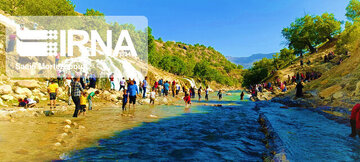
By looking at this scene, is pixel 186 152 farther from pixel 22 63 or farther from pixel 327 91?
pixel 22 63

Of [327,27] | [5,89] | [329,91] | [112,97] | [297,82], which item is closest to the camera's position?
[5,89]

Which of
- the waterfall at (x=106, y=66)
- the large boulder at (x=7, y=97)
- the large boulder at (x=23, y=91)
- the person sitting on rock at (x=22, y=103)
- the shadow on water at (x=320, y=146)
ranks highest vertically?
the waterfall at (x=106, y=66)

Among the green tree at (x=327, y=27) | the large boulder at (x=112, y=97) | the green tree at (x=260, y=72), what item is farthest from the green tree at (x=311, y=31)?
the large boulder at (x=112, y=97)

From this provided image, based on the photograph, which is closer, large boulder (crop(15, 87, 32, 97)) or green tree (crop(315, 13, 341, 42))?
large boulder (crop(15, 87, 32, 97))

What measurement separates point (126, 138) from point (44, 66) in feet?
66.3

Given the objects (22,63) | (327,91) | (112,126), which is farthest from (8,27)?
(327,91)

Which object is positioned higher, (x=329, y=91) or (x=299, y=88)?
(x=299, y=88)

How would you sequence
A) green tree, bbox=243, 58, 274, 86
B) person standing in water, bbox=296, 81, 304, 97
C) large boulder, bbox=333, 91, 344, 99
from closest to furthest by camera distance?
1. large boulder, bbox=333, 91, 344, 99
2. person standing in water, bbox=296, 81, 304, 97
3. green tree, bbox=243, 58, 274, 86

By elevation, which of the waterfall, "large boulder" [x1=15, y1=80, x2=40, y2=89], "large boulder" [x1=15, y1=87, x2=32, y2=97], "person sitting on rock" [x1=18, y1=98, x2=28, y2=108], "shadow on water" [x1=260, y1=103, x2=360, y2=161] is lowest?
"shadow on water" [x1=260, y1=103, x2=360, y2=161]

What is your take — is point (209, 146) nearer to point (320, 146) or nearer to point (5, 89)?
point (320, 146)

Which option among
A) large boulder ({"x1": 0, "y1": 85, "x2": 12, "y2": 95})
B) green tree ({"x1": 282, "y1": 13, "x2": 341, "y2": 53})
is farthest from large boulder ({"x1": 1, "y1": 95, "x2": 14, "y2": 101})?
green tree ({"x1": 282, "y1": 13, "x2": 341, "y2": 53})

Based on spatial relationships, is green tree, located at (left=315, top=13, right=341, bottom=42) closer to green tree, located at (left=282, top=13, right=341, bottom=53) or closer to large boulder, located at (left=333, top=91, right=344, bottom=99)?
green tree, located at (left=282, top=13, right=341, bottom=53)

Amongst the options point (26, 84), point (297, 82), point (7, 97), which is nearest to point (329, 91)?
point (297, 82)

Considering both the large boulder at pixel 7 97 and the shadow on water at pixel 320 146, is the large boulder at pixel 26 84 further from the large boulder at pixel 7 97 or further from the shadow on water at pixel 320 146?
the shadow on water at pixel 320 146
